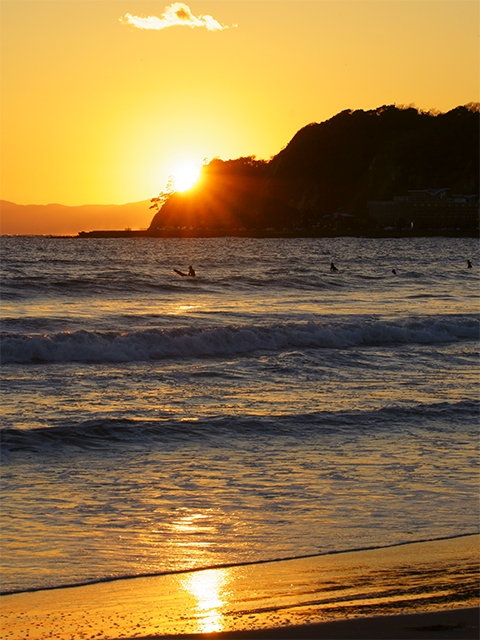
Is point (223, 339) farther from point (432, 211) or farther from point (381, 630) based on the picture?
point (432, 211)

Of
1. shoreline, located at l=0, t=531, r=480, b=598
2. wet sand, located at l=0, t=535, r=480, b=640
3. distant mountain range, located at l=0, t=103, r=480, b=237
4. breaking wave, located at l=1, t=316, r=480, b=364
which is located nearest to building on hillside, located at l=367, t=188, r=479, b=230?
distant mountain range, located at l=0, t=103, r=480, b=237

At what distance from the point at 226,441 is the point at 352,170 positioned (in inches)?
7073

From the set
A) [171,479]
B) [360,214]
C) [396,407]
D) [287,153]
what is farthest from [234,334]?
[287,153]

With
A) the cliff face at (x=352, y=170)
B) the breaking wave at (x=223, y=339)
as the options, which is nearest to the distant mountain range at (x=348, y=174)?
the cliff face at (x=352, y=170)

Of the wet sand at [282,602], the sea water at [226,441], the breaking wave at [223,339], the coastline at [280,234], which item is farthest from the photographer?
the coastline at [280,234]

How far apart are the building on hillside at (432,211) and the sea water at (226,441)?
125006 millimetres

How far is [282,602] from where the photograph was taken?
492 cm

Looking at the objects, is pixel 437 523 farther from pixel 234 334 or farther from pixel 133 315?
pixel 133 315

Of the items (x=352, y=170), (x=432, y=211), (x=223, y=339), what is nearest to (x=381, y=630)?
(x=223, y=339)

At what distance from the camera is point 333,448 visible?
9.05m

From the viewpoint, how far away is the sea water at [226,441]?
625 centimetres

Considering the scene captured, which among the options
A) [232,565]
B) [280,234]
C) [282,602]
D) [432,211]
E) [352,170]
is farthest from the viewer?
[352,170]

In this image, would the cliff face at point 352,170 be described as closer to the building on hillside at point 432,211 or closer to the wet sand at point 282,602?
the building on hillside at point 432,211

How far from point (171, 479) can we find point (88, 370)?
695cm
